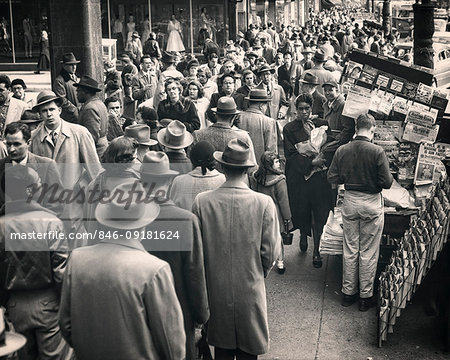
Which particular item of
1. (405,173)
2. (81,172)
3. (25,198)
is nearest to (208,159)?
(25,198)

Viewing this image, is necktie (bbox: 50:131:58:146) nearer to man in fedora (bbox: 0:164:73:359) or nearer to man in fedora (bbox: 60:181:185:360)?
man in fedora (bbox: 0:164:73:359)

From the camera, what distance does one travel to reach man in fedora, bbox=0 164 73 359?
506cm

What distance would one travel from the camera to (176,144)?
7156 millimetres

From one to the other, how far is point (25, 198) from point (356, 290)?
12.7 ft

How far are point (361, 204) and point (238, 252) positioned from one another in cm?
243

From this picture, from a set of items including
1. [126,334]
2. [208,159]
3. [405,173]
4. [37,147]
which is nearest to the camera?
[126,334]

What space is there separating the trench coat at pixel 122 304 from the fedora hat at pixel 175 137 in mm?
2985

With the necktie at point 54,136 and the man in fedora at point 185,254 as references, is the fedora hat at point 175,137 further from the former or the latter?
the man in fedora at point 185,254

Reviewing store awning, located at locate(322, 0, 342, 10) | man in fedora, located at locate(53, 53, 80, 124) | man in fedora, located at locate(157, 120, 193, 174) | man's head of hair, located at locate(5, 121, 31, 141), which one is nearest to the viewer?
man's head of hair, located at locate(5, 121, 31, 141)

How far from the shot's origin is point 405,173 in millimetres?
8500

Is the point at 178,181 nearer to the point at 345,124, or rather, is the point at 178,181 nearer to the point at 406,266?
the point at 406,266

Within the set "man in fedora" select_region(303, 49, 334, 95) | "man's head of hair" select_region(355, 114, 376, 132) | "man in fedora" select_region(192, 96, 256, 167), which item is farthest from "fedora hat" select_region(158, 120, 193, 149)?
"man in fedora" select_region(303, 49, 334, 95)

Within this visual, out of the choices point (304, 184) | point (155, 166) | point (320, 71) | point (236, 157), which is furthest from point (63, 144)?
point (320, 71)

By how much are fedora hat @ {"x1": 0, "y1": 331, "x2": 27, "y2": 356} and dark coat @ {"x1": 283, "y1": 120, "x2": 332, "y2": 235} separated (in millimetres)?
5395
